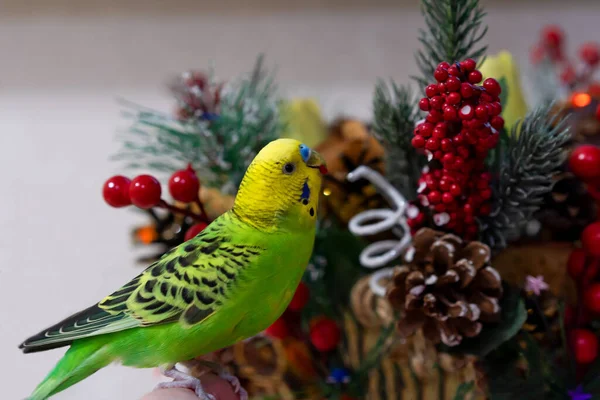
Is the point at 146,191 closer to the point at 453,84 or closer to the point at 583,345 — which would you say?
the point at 453,84

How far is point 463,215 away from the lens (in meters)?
0.35

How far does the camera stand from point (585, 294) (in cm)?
38

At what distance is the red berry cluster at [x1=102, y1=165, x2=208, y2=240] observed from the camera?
327 mm

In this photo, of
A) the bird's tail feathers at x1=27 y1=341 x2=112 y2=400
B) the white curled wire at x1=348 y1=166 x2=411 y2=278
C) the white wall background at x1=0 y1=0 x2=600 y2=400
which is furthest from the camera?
the white wall background at x1=0 y1=0 x2=600 y2=400

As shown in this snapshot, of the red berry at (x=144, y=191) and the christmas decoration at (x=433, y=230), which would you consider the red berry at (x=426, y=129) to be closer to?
the christmas decoration at (x=433, y=230)

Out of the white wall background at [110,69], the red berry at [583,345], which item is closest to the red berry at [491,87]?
the red berry at [583,345]

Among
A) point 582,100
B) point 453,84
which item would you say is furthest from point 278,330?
point 582,100

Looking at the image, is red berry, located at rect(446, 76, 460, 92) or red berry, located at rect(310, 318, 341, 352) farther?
red berry, located at rect(310, 318, 341, 352)

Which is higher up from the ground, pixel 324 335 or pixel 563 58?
pixel 563 58

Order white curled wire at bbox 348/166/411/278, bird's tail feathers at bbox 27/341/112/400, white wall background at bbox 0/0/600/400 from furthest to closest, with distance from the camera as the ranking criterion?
white wall background at bbox 0/0/600/400 < white curled wire at bbox 348/166/411/278 < bird's tail feathers at bbox 27/341/112/400

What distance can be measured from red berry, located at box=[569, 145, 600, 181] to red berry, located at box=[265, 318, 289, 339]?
0.85 ft

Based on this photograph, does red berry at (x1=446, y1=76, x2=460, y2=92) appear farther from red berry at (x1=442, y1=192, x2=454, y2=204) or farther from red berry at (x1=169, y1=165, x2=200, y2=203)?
red berry at (x1=169, y1=165, x2=200, y2=203)

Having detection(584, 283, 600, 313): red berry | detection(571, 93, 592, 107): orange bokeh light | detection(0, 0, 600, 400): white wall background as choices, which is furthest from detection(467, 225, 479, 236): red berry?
detection(0, 0, 600, 400): white wall background

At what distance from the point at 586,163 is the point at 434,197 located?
0.40ft
